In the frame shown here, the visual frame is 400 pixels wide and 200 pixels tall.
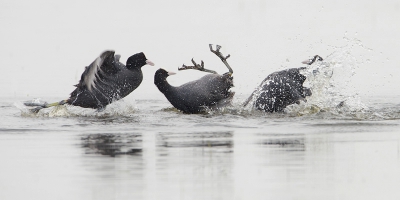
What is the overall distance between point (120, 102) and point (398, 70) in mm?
9409

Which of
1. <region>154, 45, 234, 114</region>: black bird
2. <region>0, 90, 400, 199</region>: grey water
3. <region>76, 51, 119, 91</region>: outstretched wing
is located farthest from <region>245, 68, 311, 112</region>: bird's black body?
<region>76, 51, 119, 91</region>: outstretched wing

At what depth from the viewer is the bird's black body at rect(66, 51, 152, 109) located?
502 inches

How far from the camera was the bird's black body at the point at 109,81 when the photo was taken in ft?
41.8

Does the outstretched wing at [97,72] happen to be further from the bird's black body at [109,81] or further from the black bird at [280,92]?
the black bird at [280,92]

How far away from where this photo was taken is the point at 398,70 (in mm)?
20469

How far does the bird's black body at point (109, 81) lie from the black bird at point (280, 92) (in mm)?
1745

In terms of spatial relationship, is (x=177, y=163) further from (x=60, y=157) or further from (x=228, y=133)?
(x=228, y=133)

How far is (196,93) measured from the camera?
12.8 m

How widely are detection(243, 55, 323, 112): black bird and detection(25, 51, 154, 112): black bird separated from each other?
1.75 metres

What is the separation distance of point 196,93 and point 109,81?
133 centimetres

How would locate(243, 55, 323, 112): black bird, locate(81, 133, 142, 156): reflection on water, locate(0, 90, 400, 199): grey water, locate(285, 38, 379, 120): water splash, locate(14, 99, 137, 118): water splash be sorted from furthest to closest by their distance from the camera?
locate(14, 99, 137, 118): water splash, locate(243, 55, 323, 112): black bird, locate(285, 38, 379, 120): water splash, locate(81, 133, 142, 156): reflection on water, locate(0, 90, 400, 199): grey water

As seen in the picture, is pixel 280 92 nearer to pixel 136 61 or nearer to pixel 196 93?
pixel 196 93

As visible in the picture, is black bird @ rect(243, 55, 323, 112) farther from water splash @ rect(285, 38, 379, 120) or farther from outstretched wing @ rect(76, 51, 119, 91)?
outstretched wing @ rect(76, 51, 119, 91)

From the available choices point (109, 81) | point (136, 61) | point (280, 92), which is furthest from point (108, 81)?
point (280, 92)
